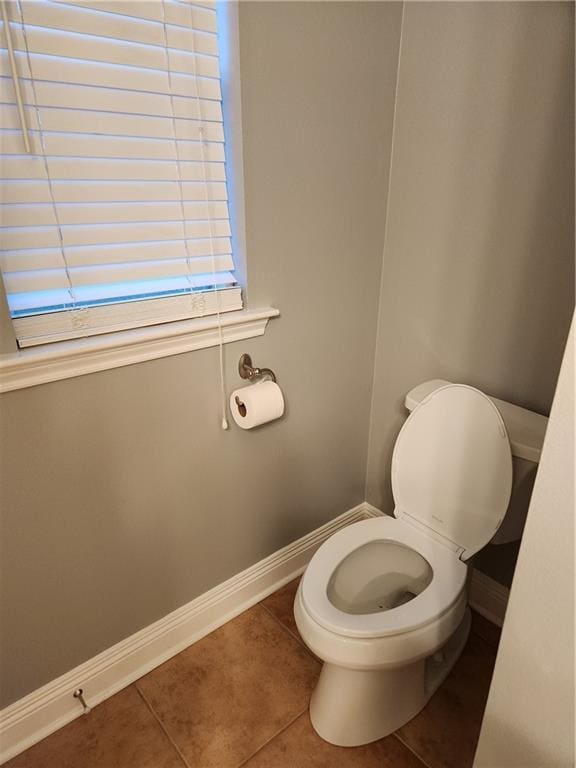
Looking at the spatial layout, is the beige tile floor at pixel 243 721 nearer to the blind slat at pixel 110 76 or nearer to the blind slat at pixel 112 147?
the blind slat at pixel 112 147

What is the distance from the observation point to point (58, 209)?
100 cm

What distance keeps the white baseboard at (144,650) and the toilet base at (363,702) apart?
0.41 metres

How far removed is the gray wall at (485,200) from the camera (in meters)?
1.17

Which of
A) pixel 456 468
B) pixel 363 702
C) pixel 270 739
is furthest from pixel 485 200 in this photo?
pixel 270 739

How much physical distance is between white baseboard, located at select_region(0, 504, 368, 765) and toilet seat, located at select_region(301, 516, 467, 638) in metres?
0.46

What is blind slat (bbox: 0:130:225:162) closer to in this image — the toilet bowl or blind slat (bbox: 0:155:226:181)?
blind slat (bbox: 0:155:226:181)

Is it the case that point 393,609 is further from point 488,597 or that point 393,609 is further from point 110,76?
point 110,76

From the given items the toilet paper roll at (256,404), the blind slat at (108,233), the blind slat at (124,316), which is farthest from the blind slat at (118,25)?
the toilet paper roll at (256,404)

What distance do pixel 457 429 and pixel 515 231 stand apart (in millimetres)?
559

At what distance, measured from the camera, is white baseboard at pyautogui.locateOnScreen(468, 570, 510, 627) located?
1.56 m

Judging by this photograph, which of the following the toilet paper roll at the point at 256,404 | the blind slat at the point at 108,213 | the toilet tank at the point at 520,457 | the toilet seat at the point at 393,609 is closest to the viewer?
the blind slat at the point at 108,213

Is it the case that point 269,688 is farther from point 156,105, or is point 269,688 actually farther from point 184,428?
point 156,105

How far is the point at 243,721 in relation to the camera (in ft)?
4.33

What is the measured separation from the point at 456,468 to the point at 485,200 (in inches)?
29.6
